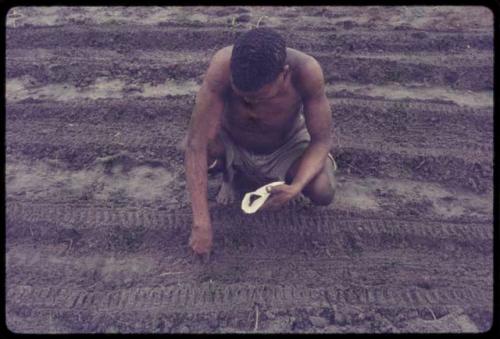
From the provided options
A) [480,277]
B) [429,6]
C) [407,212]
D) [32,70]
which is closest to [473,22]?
[429,6]

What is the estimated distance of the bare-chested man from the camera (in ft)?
8.19

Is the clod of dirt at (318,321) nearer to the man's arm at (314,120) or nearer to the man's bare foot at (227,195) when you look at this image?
the man's arm at (314,120)

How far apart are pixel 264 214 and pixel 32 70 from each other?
9.88 feet

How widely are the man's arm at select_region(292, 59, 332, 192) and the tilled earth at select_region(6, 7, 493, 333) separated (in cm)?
47

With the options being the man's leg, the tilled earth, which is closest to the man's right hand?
the tilled earth

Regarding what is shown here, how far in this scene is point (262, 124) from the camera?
300 cm

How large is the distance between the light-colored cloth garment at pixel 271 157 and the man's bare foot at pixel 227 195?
0.60 feet

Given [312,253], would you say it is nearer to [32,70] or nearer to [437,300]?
[437,300]

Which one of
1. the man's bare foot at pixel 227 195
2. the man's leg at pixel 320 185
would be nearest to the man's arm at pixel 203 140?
the man's bare foot at pixel 227 195

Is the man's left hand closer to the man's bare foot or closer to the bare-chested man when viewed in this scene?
the bare-chested man

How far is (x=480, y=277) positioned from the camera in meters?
2.91

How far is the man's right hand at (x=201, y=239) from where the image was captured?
2795 millimetres
